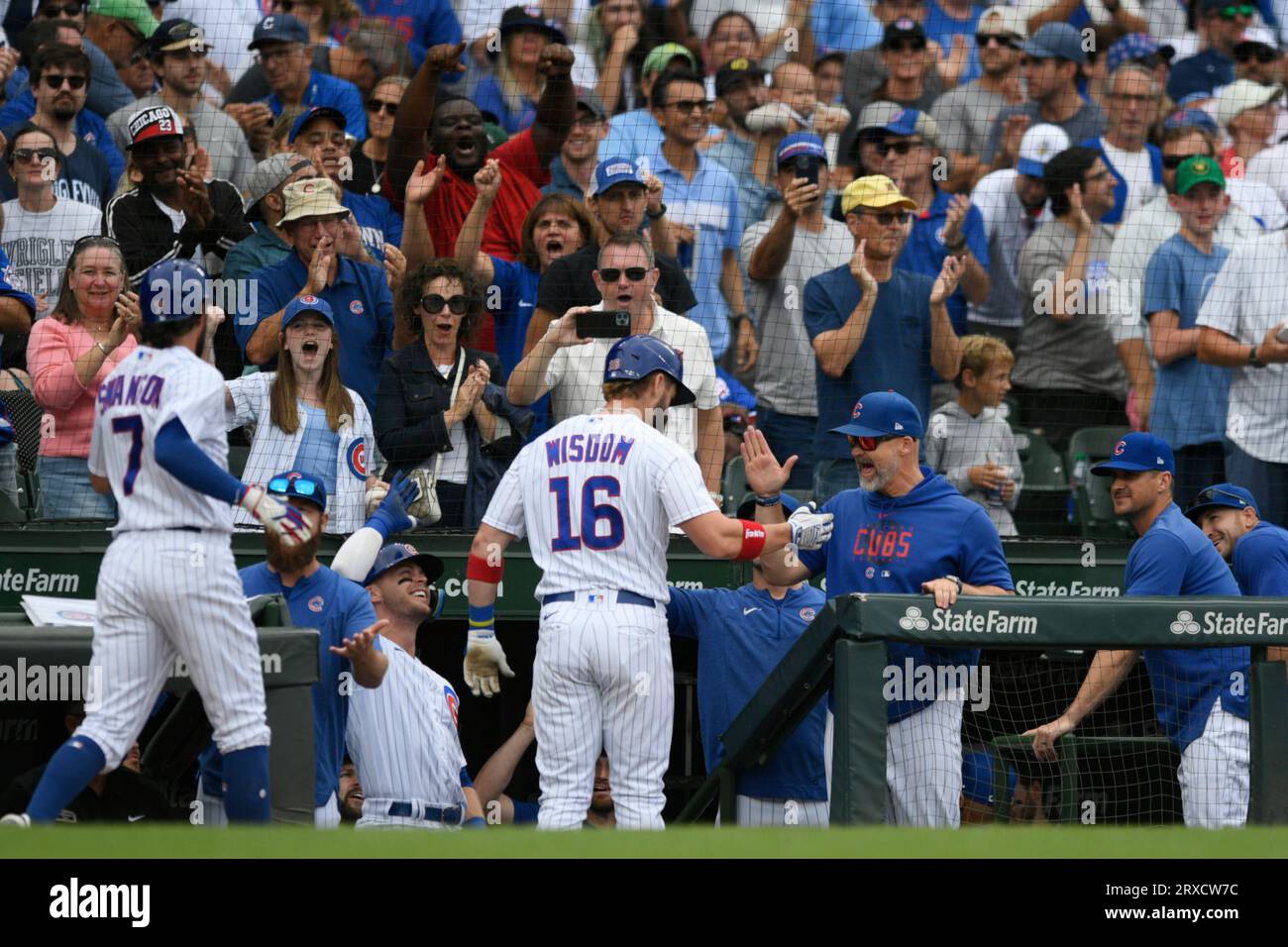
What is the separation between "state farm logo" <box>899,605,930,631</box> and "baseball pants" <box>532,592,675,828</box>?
793 millimetres

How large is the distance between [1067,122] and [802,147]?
2.95m

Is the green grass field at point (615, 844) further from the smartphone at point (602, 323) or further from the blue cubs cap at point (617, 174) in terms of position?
the blue cubs cap at point (617, 174)

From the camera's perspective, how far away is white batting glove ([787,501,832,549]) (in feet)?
20.4

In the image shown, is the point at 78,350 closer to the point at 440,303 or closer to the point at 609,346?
the point at 440,303

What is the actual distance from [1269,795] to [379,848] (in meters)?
3.20

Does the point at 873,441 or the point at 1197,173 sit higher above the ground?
the point at 1197,173

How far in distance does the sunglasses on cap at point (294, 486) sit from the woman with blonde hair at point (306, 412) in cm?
116

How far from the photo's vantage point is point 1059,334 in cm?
989

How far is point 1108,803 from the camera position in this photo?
24.6ft

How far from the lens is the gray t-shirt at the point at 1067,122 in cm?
1118

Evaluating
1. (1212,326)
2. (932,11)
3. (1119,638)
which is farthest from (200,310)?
(932,11)

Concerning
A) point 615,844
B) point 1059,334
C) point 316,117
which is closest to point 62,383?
point 316,117

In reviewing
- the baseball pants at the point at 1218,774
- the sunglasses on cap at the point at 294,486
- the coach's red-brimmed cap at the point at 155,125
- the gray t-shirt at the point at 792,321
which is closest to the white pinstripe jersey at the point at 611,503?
the sunglasses on cap at the point at 294,486

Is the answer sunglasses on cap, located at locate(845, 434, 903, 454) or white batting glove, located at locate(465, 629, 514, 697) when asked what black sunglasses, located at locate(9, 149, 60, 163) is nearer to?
white batting glove, located at locate(465, 629, 514, 697)
